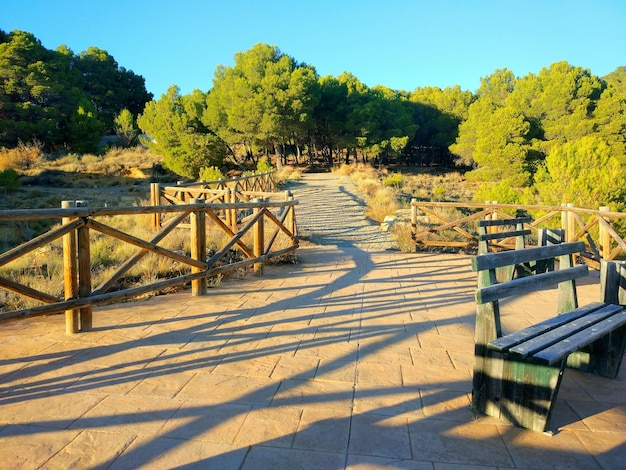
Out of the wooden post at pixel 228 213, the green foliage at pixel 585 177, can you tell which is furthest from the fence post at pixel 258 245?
the green foliage at pixel 585 177

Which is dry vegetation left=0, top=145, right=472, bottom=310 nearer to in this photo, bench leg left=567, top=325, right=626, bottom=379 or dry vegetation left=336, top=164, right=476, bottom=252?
dry vegetation left=336, top=164, right=476, bottom=252

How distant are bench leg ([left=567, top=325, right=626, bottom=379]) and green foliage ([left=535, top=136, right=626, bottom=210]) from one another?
13712 mm

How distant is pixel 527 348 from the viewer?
2291mm

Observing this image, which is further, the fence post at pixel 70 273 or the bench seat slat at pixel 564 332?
the fence post at pixel 70 273

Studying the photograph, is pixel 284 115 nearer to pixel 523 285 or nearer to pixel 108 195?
pixel 108 195

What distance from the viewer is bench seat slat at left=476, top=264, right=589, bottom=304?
246 centimetres

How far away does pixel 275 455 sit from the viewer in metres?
2.15

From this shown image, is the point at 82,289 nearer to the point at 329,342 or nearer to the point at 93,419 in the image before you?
the point at 93,419

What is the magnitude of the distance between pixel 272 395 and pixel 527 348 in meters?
1.50

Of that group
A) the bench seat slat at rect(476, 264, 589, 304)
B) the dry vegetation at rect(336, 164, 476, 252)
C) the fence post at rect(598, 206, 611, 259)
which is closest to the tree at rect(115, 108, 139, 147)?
the dry vegetation at rect(336, 164, 476, 252)

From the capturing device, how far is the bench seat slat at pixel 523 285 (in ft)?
8.09

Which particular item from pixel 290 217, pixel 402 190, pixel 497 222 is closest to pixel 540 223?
pixel 497 222

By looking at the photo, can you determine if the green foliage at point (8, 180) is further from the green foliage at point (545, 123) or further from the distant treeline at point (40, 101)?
the green foliage at point (545, 123)

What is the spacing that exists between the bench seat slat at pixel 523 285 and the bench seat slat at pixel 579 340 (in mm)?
356
